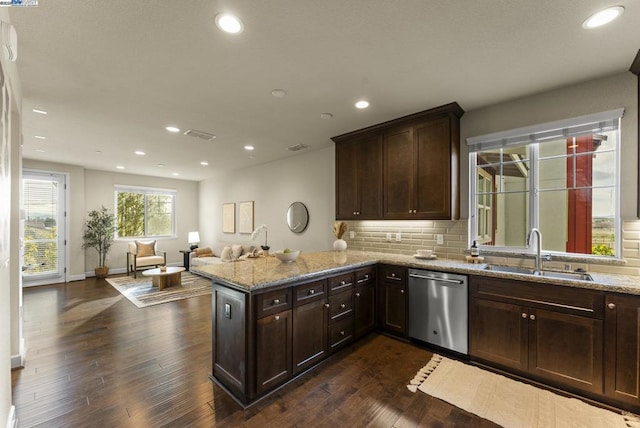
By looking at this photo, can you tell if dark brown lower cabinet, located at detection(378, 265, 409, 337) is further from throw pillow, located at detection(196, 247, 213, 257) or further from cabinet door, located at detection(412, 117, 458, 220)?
throw pillow, located at detection(196, 247, 213, 257)

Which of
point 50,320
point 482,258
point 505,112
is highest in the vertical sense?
point 505,112

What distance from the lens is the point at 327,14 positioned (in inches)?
67.2

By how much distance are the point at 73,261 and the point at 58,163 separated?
7.62 feet

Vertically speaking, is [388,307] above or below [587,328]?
below

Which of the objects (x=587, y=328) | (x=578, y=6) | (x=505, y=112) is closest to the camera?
(x=578, y=6)

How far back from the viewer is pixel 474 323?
8.64ft

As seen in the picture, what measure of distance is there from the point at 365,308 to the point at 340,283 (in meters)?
0.61

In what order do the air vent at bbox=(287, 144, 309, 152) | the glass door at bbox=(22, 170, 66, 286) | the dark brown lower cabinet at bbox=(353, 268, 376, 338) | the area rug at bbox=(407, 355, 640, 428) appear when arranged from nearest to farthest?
the area rug at bbox=(407, 355, 640, 428)
the dark brown lower cabinet at bbox=(353, 268, 376, 338)
the air vent at bbox=(287, 144, 309, 152)
the glass door at bbox=(22, 170, 66, 286)

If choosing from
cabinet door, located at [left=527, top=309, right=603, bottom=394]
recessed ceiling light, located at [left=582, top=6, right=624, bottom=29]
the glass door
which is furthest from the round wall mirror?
the glass door

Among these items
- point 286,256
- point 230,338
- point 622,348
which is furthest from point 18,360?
point 622,348

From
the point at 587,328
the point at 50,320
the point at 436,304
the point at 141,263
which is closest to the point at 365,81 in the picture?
the point at 436,304

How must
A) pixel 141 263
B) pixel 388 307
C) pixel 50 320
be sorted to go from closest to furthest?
pixel 388 307
pixel 50 320
pixel 141 263

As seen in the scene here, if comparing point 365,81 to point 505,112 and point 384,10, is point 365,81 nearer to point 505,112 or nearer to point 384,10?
point 384,10

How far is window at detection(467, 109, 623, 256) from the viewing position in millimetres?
2574
